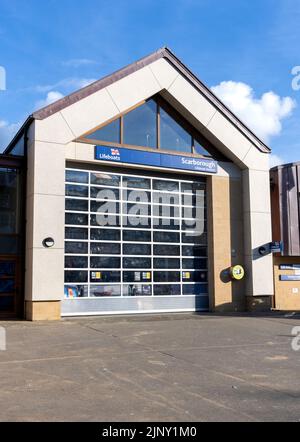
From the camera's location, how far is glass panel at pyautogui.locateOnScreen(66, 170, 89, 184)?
15.9m

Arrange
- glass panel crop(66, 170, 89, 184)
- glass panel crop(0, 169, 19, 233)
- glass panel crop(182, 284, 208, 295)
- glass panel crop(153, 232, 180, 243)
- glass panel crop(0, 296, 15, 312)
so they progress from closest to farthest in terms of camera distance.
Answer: glass panel crop(0, 296, 15, 312)
glass panel crop(0, 169, 19, 233)
glass panel crop(66, 170, 89, 184)
glass panel crop(153, 232, 180, 243)
glass panel crop(182, 284, 208, 295)

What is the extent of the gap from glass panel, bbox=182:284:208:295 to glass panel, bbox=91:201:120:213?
12.4ft

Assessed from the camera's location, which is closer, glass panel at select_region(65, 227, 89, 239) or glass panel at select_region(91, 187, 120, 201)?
glass panel at select_region(65, 227, 89, 239)

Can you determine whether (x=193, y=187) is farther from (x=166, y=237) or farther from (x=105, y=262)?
(x=105, y=262)

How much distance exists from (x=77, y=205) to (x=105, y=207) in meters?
0.99

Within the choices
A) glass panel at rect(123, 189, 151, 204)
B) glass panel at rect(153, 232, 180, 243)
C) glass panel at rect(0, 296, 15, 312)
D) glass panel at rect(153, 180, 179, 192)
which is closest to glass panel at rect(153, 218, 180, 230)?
glass panel at rect(153, 232, 180, 243)

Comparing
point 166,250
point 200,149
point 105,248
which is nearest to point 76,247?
point 105,248

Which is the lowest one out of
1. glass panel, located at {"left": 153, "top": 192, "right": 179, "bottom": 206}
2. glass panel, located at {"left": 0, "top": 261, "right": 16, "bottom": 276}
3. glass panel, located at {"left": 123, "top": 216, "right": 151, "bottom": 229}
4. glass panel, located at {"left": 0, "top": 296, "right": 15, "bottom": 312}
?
glass panel, located at {"left": 0, "top": 296, "right": 15, "bottom": 312}

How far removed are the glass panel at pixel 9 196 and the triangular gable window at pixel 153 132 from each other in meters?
2.57

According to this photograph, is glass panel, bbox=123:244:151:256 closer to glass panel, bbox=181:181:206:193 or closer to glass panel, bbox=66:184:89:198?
glass panel, bbox=66:184:89:198

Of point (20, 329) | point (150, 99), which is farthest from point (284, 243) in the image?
point (20, 329)

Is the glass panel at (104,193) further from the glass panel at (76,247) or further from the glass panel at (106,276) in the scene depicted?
the glass panel at (106,276)

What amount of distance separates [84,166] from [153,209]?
114 inches

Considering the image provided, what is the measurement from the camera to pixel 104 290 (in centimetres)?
1617
